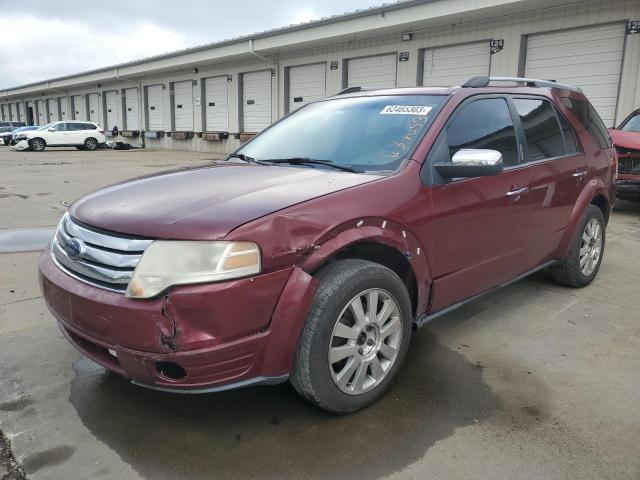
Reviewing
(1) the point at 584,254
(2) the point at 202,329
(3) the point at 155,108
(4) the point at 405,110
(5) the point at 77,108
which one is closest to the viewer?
(2) the point at 202,329

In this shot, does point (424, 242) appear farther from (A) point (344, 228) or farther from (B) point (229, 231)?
(B) point (229, 231)

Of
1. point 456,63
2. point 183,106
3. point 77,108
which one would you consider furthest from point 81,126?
point 456,63

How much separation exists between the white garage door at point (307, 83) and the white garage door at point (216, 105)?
4.98 m

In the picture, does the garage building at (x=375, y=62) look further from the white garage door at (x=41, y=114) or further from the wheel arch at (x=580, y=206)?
the white garage door at (x=41, y=114)

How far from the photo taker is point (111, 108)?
118 ft

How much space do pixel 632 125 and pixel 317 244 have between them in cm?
894

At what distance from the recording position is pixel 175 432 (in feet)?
8.55

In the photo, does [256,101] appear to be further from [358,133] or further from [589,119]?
[358,133]

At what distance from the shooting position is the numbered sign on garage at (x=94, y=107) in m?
37.5

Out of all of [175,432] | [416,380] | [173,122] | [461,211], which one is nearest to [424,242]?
[461,211]

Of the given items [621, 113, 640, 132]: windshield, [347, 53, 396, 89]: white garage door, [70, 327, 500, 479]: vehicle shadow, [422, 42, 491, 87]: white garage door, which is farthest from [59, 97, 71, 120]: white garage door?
[70, 327, 500, 479]: vehicle shadow

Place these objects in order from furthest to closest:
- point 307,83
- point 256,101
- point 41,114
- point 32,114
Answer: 1. point 32,114
2. point 41,114
3. point 256,101
4. point 307,83

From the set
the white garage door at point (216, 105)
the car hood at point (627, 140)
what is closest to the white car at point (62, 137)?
the white garage door at point (216, 105)

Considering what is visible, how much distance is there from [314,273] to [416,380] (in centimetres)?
107
